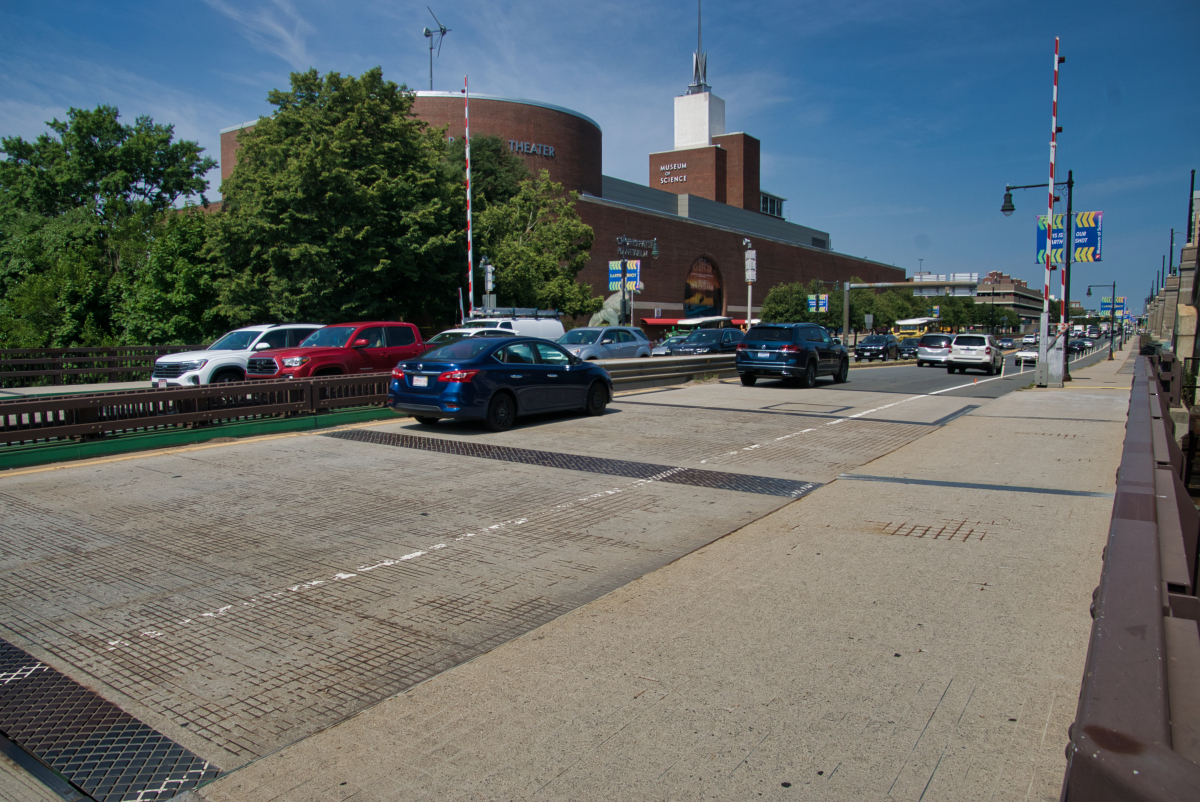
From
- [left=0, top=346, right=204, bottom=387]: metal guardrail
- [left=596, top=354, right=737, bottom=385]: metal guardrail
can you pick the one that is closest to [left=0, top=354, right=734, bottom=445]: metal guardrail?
[left=596, top=354, right=737, bottom=385]: metal guardrail

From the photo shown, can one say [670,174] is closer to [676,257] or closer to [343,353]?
[676,257]

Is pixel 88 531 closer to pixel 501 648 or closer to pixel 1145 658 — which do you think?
pixel 501 648

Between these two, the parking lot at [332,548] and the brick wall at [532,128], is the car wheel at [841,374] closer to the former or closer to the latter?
the parking lot at [332,548]

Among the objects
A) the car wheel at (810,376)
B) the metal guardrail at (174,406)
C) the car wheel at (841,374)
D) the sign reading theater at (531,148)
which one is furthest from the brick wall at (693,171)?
the metal guardrail at (174,406)

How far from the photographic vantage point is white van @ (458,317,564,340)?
23938 mm

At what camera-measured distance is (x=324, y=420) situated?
43.4 ft

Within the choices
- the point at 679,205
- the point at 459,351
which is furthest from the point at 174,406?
the point at 679,205

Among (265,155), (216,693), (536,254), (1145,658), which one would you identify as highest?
(265,155)

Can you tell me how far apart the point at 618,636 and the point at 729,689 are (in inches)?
33.6

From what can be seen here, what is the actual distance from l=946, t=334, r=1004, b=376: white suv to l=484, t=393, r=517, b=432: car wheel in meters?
25.3

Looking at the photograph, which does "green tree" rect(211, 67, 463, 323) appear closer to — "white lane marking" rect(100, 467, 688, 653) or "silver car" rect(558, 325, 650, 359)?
"silver car" rect(558, 325, 650, 359)

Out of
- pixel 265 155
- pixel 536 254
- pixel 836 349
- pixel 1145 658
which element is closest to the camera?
pixel 1145 658

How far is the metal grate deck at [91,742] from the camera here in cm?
311

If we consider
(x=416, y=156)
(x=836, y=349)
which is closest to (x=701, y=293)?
(x=416, y=156)
